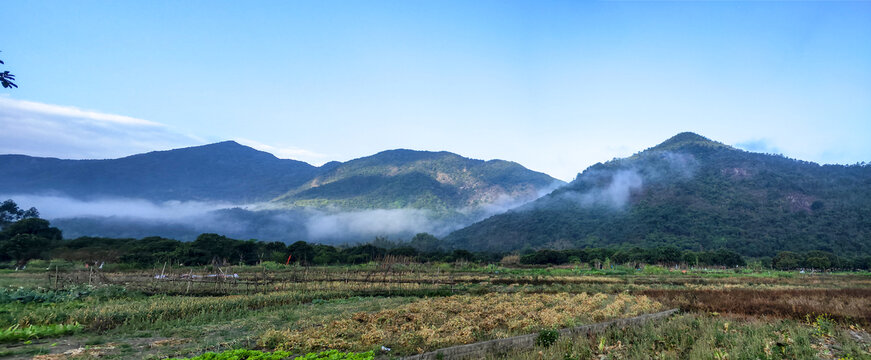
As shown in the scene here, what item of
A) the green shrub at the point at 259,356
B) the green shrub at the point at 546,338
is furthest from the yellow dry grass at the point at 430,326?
the green shrub at the point at 259,356

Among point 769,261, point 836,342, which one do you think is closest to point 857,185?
point 769,261

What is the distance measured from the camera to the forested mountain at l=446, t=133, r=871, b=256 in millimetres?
120000

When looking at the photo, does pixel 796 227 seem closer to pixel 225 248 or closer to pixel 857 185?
pixel 857 185

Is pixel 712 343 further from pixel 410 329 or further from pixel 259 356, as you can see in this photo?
pixel 259 356

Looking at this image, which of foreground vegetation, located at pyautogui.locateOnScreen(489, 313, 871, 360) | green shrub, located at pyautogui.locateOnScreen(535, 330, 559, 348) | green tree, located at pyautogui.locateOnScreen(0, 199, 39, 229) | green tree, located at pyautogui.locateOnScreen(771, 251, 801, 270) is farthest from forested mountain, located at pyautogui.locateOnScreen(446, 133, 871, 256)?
green tree, located at pyautogui.locateOnScreen(0, 199, 39, 229)

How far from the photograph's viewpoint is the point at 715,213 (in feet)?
462

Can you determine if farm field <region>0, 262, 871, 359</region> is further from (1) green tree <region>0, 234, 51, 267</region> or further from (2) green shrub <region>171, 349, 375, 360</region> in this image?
(1) green tree <region>0, 234, 51, 267</region>

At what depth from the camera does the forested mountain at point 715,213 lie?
4724 inches

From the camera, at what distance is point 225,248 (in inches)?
2753

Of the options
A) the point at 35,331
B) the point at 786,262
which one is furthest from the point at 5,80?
the point at 786,262

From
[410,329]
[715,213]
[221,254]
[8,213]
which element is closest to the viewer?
[410,329]

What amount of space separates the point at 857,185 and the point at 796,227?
63.5 meters

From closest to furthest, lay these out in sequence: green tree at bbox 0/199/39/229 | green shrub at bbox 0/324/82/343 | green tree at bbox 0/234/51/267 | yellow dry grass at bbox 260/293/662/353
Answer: yellow dry grass at bbox 260/293/662/353 < green shrub at bbox 0/324/82/343 < green tree at bbox 0/234/51/267 < green tree at bbox 0/199/39/229

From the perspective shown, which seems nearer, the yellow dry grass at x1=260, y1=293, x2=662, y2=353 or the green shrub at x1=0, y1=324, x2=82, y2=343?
the yellow dry grass at x1=260, y1=293, x2=662, y2=353
